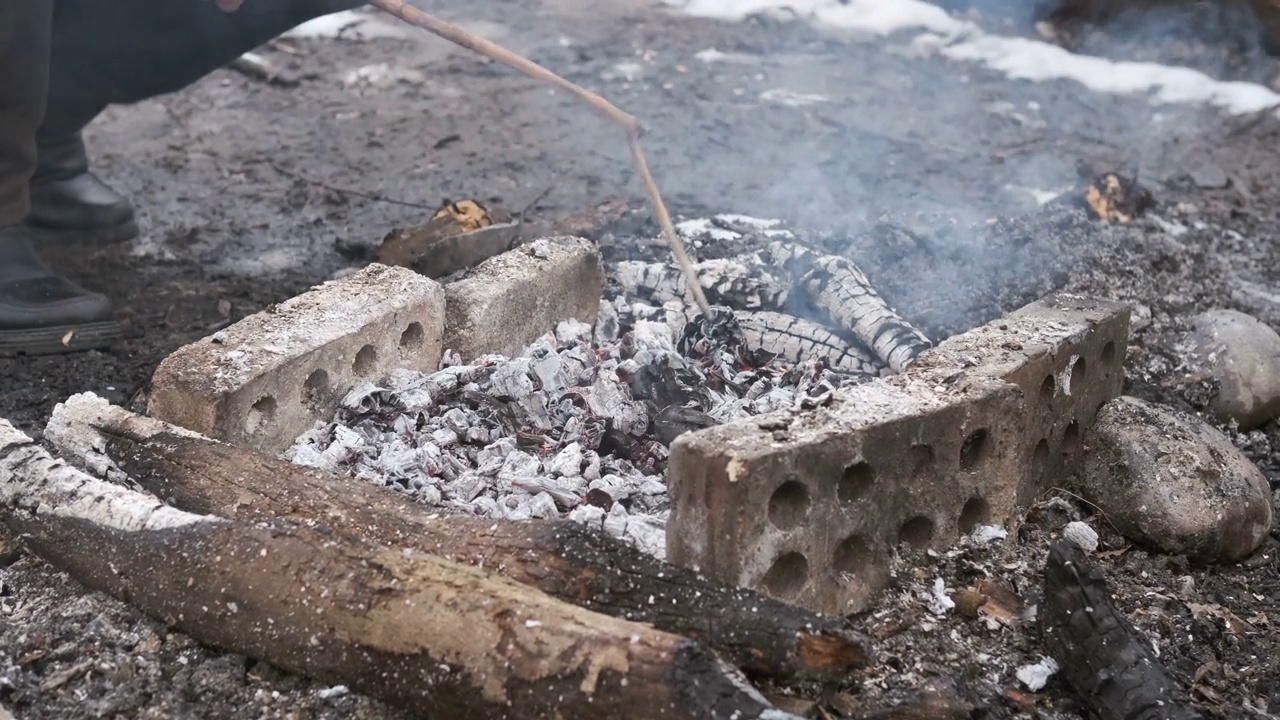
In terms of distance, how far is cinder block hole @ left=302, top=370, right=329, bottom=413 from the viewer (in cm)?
367

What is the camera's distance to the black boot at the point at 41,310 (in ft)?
15.3

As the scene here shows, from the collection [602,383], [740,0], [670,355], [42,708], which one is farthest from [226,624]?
[740,0]

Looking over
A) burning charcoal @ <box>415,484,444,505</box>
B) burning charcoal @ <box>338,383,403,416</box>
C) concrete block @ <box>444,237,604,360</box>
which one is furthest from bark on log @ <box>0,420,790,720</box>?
concrete block @ <box>444,237,604,360</box>

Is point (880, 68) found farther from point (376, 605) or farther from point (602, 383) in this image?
point (376, 605)

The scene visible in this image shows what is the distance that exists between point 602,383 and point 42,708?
1871 millimetres

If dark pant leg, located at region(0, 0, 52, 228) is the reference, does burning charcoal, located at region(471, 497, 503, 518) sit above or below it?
below

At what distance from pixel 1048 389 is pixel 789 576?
3.71 ft

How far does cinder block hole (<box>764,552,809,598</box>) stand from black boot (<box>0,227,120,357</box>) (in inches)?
126

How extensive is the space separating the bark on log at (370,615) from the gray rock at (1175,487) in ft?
5.98

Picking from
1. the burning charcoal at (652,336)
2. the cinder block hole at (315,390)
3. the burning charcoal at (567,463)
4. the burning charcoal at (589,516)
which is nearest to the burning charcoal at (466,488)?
the burning charcoal at (567,463)

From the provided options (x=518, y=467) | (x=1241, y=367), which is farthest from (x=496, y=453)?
(x=1241, y=367)

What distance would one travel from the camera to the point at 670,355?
13.2ft

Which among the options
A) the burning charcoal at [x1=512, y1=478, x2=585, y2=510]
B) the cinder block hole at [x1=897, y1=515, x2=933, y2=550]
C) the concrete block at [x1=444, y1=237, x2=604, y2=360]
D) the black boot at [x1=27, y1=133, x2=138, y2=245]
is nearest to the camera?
the cinder block hole at [x1=897, y1=515, x2=933, y2=550]

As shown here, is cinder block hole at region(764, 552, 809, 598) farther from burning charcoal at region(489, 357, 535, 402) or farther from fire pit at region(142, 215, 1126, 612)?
burning charcoal at region(489, 357, 535, 402)
